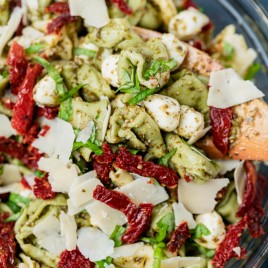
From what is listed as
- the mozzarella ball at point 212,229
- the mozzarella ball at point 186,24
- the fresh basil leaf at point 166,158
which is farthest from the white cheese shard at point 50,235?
the mozzarella ball at point 186,24

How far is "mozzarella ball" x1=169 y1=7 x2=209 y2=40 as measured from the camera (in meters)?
3.19

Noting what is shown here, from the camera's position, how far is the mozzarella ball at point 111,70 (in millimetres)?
2781

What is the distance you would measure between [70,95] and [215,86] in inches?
30.1

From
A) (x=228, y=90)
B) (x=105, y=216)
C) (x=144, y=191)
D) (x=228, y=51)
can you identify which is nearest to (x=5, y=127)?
(x=105, y=216)

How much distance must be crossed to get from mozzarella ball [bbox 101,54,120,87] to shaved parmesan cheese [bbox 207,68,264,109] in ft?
1.65

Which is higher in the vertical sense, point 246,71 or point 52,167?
point 246,71

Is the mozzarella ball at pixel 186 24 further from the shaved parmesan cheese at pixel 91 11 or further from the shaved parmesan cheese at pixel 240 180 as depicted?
the shaved parmesan cheese at pixel 240 180

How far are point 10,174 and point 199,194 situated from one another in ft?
3.55

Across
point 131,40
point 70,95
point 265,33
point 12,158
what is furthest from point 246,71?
point 12,158

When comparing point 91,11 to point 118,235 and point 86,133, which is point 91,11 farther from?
point 118,235

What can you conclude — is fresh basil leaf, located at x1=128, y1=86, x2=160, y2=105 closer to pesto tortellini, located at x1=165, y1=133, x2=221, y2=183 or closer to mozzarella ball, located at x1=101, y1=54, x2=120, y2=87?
mozzarella ball, located at x1=101, y1=54, x2=120, y2=87

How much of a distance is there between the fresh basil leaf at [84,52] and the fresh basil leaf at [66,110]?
340 millimetres

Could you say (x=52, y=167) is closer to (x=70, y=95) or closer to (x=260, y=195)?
(x=70, y=95)

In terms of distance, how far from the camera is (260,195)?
3254 mm
